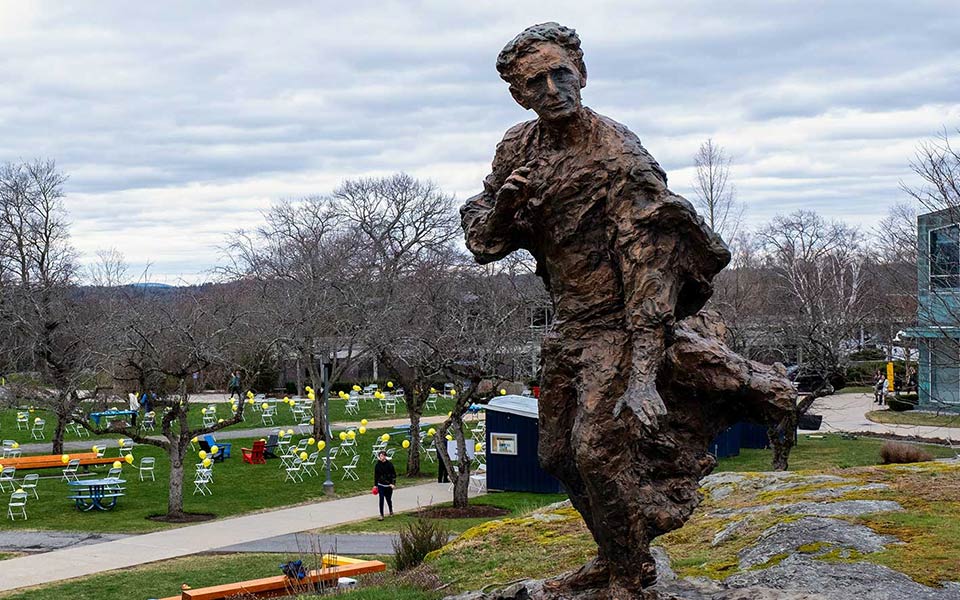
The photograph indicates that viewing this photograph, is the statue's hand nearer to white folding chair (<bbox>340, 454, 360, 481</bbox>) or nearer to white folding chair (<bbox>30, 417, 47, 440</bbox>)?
white folding chair (<bbox>340, 454, 360, 481</bbox>)

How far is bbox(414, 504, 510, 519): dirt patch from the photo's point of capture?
18.8 metres

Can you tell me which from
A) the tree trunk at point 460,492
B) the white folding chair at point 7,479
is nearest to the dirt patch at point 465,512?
the tree trunk at point 460,492

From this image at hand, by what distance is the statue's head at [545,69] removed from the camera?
5.44 m

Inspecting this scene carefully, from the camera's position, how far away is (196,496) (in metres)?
22.3

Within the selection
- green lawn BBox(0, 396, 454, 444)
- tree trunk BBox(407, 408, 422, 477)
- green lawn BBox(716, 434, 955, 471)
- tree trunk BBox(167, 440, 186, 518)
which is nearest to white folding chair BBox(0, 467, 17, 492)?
tree trunk BBox(167, 440, 186, 518)

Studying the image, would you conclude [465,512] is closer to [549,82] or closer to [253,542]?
[253,542]

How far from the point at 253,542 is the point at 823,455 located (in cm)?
1467

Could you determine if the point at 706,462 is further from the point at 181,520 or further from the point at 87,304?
the point at 87,304

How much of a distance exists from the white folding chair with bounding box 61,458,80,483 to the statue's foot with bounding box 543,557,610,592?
20.0 m

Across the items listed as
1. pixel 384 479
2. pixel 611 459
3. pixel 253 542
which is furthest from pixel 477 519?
pixel 611 459

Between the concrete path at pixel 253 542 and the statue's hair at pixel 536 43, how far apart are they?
37.3 feet

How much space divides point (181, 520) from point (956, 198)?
14257 mm

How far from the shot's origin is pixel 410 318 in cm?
2744

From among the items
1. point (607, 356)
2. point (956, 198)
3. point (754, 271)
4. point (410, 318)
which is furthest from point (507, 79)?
point (754, 271)
